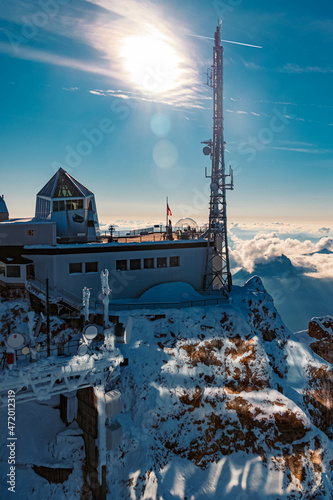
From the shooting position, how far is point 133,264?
136 ft

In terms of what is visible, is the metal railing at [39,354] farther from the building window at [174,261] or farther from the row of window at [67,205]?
the row of window at [67,205]

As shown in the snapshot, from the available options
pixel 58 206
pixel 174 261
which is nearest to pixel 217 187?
pixel 174 261

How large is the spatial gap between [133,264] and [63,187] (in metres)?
15.7

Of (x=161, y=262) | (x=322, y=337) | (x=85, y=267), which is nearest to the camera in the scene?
(x=85, y=267)

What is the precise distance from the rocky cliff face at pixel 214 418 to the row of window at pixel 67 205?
20.8 m

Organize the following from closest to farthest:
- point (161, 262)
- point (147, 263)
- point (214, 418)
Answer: point (214, 418) < point (147, 263) < point (161, 262)

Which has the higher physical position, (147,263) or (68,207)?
(68,207)

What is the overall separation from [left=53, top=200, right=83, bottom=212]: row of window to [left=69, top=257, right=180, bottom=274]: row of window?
10.6 meters

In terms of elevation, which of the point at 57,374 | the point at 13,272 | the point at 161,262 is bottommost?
the point at 57,374

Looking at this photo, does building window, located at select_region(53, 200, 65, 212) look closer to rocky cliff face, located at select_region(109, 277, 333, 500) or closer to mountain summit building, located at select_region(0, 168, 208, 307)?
mountain summit building, located at select_region(0, 168, 208, 307)

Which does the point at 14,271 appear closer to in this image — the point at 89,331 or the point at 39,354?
the point at 39,354

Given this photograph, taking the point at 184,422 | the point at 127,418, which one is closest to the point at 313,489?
the point at 184,422

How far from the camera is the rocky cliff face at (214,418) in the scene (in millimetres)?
27453

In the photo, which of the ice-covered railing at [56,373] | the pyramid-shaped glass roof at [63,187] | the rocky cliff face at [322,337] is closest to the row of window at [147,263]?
the pyramid-shaped glass roof at [63,187]
